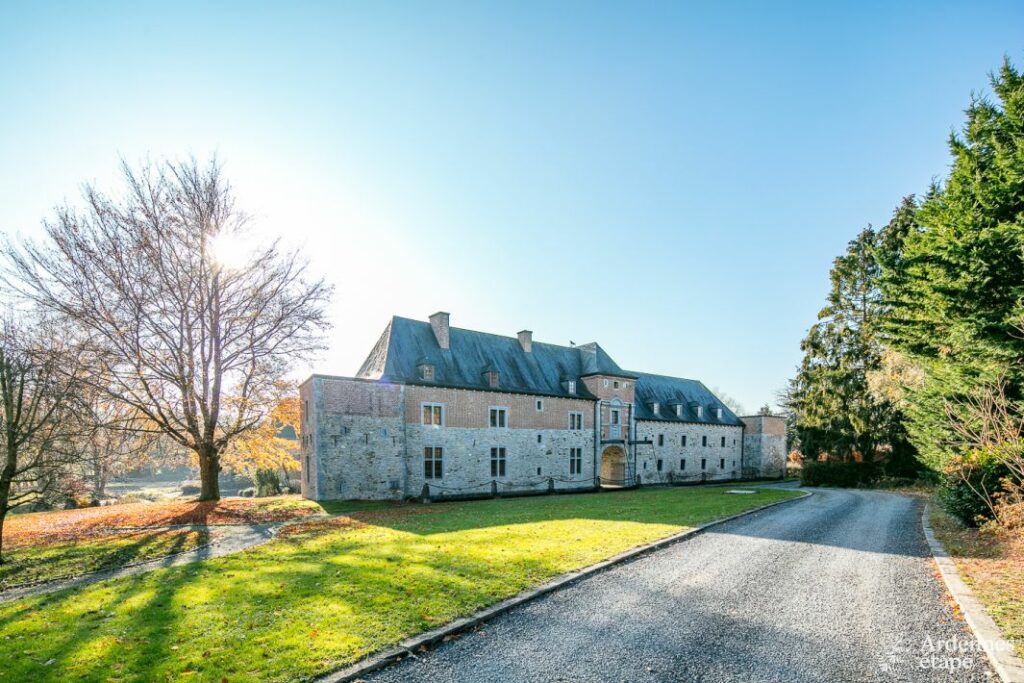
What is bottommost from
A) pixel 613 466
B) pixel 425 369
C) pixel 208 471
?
pixel 613 466

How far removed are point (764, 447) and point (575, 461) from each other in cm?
2021

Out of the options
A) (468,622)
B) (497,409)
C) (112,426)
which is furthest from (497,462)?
(468,622)

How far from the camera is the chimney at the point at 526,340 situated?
102 ft

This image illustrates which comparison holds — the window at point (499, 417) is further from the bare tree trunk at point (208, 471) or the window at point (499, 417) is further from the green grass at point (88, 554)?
the green grass at point (88, 554)

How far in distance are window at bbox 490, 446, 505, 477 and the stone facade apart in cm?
2506

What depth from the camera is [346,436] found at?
71.6 feet

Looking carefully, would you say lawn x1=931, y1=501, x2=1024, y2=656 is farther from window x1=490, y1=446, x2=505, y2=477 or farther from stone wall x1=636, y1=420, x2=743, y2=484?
stone wall x1=636, y1=420, x2=743, y2=484

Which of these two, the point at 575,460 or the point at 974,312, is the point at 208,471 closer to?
the point at 575,460

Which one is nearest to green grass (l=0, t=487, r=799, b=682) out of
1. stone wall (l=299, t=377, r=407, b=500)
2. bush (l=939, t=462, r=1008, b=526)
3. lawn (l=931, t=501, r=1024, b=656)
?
lawn (l=931, t=501, r=1024, b=656)

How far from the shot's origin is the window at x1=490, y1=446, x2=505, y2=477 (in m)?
26.4

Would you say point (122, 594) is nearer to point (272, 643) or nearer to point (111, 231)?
point (272, 643)

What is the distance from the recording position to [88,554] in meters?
11.5

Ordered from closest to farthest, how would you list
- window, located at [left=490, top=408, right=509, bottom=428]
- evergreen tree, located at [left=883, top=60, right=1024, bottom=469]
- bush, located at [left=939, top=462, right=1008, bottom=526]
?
1. evergreen tree, located at [left=883, top=60, right=1024, bottom=469]
2. bush, located at [left=939, top=462, right=1008, bottom=526]
3. window, located at [left=490, top=408, right=509, bottom=428]

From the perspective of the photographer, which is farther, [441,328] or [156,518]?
[441,328]
